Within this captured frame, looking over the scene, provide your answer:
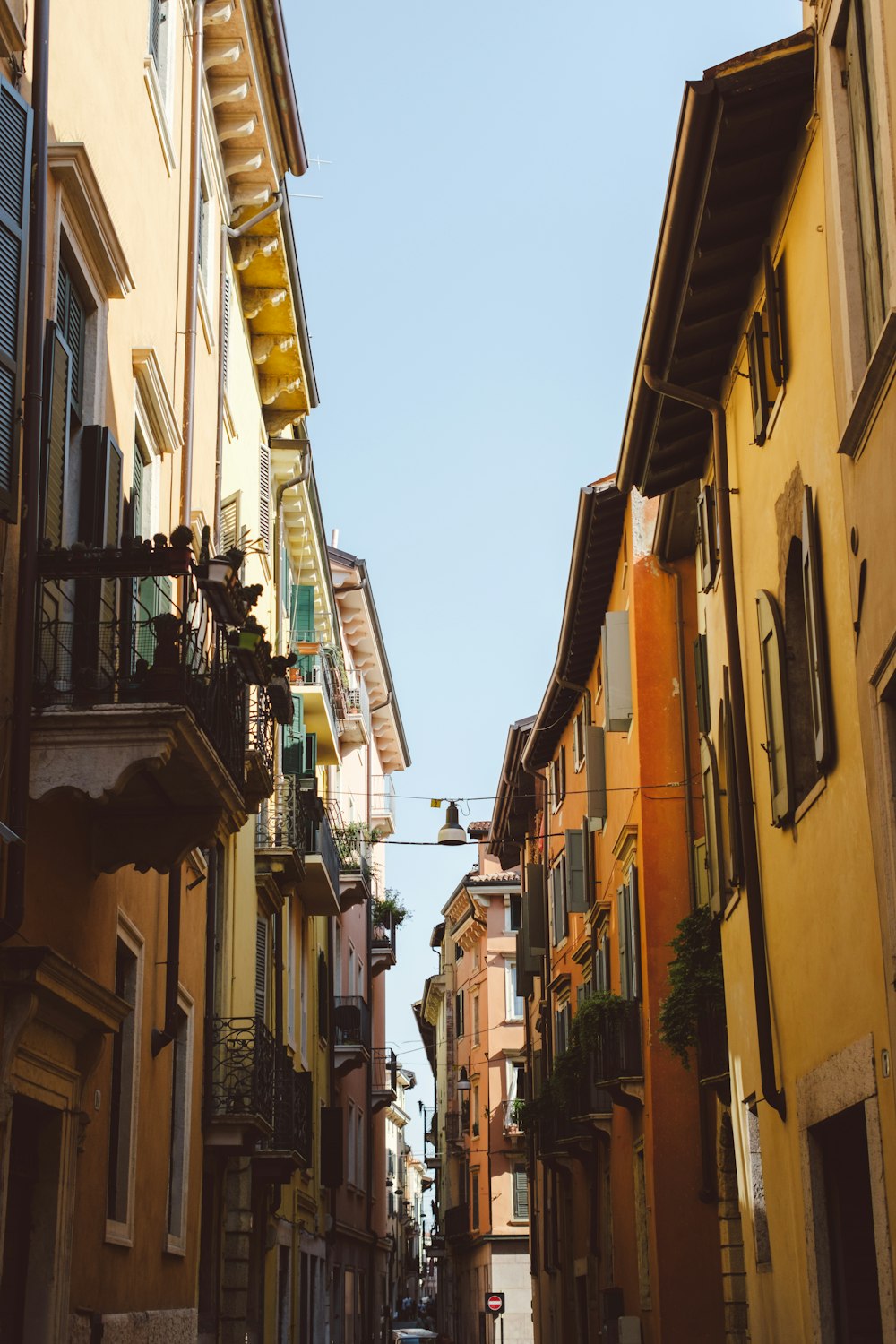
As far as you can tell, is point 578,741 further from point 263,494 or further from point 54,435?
point 54,435

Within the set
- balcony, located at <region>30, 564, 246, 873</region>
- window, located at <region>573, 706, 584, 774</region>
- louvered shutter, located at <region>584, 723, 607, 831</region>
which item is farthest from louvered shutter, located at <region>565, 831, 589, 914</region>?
balcony, located at <region>30, 564, 246, 873</region>

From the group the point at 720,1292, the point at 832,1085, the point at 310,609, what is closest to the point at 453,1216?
the point at 310,609

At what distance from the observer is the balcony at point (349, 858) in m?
32.7

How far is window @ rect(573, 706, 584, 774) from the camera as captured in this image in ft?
95.8

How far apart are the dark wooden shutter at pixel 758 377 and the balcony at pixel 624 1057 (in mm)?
11603

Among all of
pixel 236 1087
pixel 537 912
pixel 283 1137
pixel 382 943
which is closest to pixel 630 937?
pixel 283 1137

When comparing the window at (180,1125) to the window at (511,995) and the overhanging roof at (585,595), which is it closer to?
A: the overhanging roof at (585,595)

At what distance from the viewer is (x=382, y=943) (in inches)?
1804

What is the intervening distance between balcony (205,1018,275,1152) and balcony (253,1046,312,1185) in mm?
1272

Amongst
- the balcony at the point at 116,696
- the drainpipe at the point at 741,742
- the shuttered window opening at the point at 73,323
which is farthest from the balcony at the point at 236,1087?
the shuttered window opening at the point at 73,323

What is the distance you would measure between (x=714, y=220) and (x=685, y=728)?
10719 mm

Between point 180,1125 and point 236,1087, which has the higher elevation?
point 236,1087

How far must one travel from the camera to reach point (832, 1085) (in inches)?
377

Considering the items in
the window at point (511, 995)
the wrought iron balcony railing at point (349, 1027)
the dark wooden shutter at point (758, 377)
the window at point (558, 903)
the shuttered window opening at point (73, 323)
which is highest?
the window at point (511, 995)
